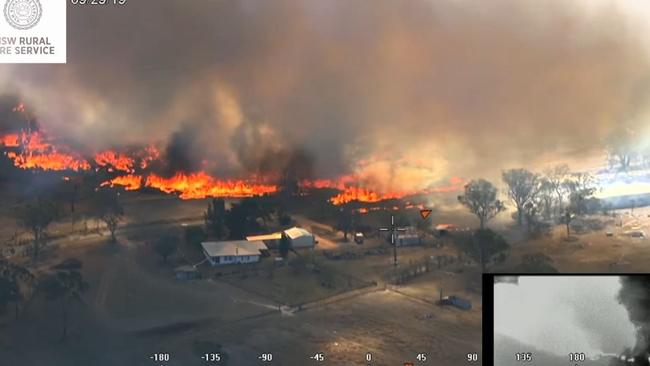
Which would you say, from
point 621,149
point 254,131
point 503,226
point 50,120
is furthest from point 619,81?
point 50,120

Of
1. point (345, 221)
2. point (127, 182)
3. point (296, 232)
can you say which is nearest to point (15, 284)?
point (127, 182)

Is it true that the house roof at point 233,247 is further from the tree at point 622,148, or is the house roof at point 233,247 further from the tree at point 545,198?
the tree at point 622,148

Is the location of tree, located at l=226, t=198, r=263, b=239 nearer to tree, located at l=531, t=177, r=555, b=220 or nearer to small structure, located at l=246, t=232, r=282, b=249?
small structure, located at l=246, t=232, r=282, b=249

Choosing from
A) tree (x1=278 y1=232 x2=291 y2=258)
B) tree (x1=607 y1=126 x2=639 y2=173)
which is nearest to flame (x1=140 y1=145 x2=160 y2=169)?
tree (x1=278 y1=232 x2=291 y2=258)

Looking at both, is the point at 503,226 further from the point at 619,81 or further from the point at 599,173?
the point at 619,81

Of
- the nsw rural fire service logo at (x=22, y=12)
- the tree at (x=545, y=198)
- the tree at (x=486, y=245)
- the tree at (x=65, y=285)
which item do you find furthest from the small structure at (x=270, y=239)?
the nsw rural fire service logo at (x=22, y=12)

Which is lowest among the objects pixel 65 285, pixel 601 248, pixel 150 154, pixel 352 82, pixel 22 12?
pixel 65 285

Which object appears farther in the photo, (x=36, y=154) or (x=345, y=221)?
(x=345, y=221)

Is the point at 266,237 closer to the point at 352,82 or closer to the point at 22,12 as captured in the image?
the point at 352,82
